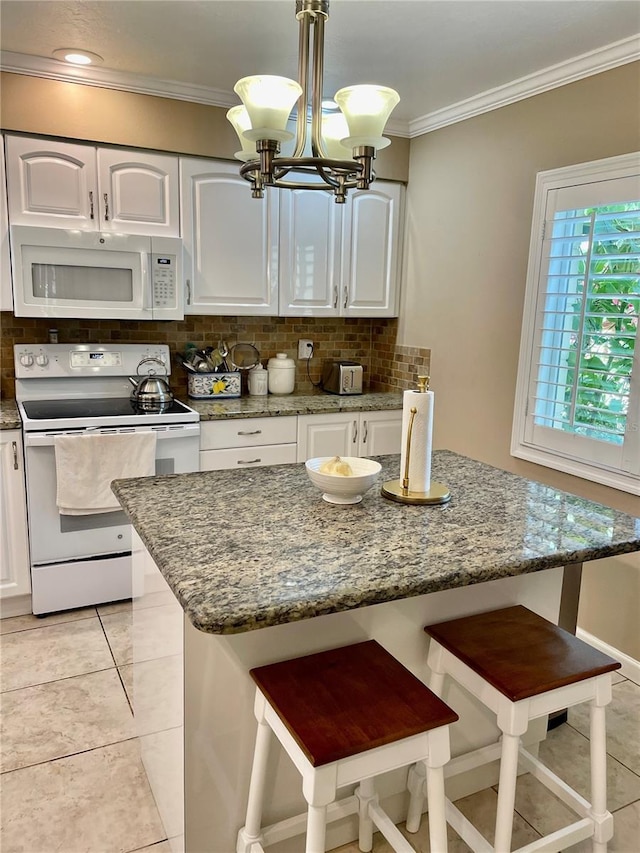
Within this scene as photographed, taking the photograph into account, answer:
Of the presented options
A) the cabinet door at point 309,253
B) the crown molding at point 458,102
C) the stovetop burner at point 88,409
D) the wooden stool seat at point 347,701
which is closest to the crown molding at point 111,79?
the crown molding at point 458,102

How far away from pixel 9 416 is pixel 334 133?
75.2 inches

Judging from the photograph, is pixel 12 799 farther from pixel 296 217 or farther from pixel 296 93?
pixel 296 217

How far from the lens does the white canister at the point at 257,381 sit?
12.4ft

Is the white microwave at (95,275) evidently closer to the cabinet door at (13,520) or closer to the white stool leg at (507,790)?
the cabinet door at (13,520)

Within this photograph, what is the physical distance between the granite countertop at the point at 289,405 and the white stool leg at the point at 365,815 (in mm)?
1924

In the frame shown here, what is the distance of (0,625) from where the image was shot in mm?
2854

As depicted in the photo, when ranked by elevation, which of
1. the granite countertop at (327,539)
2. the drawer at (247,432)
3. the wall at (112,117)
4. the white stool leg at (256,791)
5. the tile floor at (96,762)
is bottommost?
the tile floor at (96,762)

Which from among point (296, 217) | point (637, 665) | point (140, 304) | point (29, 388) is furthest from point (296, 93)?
point (637, 665)

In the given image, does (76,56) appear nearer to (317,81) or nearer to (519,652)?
(317,81)

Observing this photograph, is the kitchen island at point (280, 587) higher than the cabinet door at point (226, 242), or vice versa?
the cabinet door at point (226, 242)

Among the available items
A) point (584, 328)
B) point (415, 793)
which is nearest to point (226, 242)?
point (584, 328)

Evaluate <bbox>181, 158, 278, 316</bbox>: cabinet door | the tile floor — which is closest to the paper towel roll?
the tile floor

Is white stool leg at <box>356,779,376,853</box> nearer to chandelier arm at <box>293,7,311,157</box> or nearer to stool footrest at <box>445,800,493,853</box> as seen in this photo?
stool footrest at <box>445,800,493,853</box>

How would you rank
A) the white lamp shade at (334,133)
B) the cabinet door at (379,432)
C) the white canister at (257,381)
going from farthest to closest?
the white canister at (257,381) < the cabinet door at (379,432) < the white lamp shade at (334,133)
